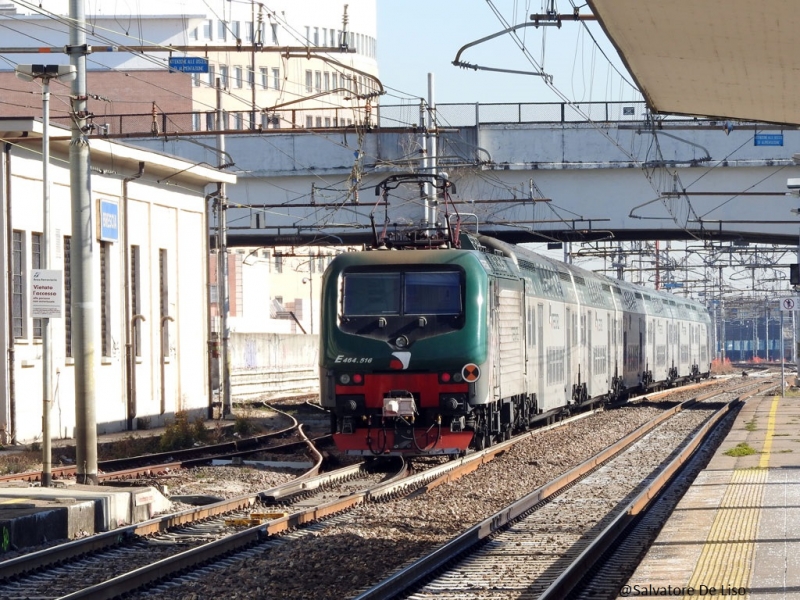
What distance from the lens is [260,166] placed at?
34.9 meters

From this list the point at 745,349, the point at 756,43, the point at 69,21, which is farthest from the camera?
the point at 745,349

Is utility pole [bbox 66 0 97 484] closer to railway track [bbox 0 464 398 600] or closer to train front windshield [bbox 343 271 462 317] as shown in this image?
railway track [bbox 0 464 398 600]

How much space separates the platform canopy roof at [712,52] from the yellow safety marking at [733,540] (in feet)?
12.7

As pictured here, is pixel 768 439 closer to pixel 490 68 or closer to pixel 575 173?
pixel 490 68

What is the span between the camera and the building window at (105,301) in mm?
25078

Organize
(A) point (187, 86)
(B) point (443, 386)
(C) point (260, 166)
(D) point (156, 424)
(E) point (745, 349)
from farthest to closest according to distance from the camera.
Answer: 1. (E) point (745, 349)
2. (A) point (187, 86)
3. (C) point (260, 166)
4. (D) point (156, 424)
5. (B) point (443, 386)

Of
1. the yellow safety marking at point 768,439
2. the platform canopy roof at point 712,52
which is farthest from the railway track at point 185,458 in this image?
the platform canopy roof at point 712,52

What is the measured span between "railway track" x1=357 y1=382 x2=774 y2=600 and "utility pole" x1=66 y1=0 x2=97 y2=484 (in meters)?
5.16

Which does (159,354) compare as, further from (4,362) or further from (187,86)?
(187,86)

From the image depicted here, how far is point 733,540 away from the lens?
970 cm

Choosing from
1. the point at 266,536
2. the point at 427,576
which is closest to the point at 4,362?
the point at 266,536

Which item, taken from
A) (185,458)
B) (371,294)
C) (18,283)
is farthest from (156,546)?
(18,283)

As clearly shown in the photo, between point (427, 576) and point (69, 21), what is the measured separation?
858cm

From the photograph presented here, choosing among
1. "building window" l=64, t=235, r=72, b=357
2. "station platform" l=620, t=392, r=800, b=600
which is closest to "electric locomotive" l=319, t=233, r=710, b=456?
"station platform" l=620, t=392, r=800, b=600
